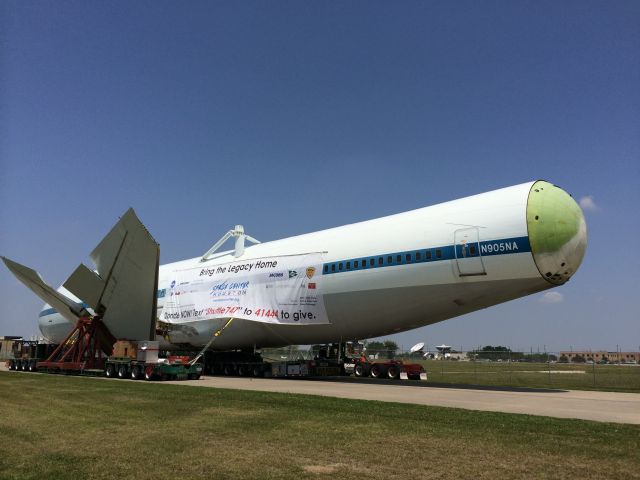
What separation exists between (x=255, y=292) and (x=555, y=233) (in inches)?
710

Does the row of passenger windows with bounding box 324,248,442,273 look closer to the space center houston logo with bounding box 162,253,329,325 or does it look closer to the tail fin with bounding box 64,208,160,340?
the space center houston logo with bounding box 162,253,329,325

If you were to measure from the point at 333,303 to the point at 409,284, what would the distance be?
16.7 feet

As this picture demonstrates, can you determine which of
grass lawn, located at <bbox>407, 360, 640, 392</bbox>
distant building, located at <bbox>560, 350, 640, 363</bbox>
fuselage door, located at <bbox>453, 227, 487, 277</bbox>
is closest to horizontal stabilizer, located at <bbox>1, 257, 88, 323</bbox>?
grass lawn, located at <bbox>407, 360, 640, 392</bbox>

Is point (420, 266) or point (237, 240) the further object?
point (237, 240)

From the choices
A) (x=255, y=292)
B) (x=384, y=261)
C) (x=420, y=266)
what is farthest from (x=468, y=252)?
(x=255, y=292)

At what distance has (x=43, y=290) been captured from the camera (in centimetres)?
3519

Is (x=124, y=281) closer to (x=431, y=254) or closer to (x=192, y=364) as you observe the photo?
(x=192, y=364)

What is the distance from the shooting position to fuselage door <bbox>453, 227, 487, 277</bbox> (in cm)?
2208

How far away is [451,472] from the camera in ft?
25.6

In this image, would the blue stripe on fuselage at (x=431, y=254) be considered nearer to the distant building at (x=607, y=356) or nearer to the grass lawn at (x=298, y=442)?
the grass lawn at (x=298, y=442)

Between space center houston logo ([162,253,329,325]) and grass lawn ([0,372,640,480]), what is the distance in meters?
13.9

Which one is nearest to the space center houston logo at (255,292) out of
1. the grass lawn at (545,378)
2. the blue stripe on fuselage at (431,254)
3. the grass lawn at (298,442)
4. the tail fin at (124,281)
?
the blue stripe on fuselage at (431,254)

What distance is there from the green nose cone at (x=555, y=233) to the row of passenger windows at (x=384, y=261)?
161 inches

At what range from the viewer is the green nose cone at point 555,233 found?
2077cm
